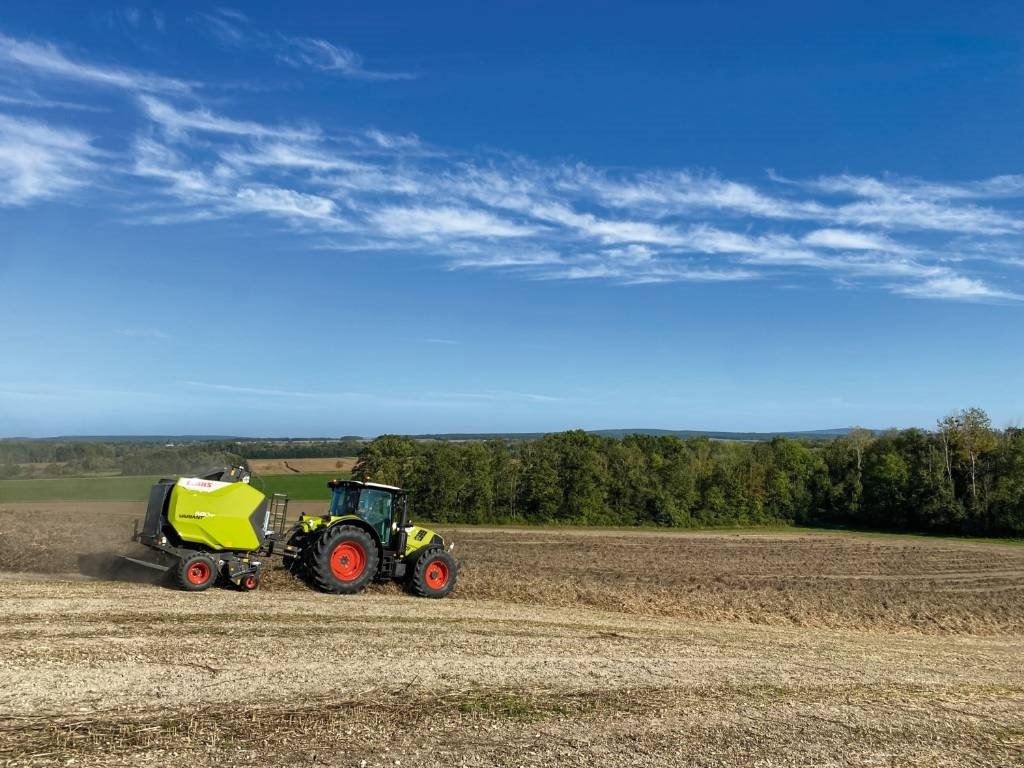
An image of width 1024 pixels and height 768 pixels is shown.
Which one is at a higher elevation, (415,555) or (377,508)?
(377,508)

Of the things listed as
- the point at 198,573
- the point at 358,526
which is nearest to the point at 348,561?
the point at 358,526

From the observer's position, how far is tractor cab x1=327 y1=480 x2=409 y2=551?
15.1 meters

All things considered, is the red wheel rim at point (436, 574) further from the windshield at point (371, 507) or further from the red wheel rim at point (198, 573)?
the red wheel rim at point (198, 573)

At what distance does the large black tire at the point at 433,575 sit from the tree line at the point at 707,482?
116ft

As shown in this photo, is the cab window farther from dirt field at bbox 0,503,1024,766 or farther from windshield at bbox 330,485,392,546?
dirt field at bbox 0,503,1024,766

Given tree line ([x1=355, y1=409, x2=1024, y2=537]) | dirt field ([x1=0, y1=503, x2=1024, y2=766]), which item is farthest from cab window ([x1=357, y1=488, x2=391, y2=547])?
tree line ([x1=355, y1=409, x2=1024, y2=537])

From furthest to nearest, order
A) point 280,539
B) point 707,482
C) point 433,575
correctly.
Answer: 1. point 707,482
2. point 433,575
3. point 280,539

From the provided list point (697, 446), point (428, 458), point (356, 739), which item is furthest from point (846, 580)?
point (697, 446)

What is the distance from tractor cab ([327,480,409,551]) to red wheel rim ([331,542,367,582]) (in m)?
0.61

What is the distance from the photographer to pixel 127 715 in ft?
22.1

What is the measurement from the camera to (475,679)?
341 inches

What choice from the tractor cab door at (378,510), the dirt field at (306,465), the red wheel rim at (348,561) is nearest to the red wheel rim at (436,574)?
the tractor cab door at (378,510)

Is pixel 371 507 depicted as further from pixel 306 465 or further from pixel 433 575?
pixel 306 465

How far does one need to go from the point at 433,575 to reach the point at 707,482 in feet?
148
